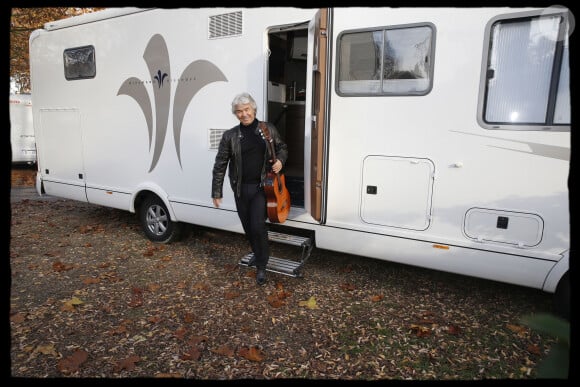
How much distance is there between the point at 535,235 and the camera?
3297 millimetres

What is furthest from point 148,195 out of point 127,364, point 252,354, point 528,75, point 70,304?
point 528,75

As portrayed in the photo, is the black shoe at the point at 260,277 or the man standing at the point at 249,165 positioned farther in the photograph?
the black shoe at the point at 260,277

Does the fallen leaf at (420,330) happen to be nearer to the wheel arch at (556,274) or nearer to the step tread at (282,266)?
the wheel arch at (556,274)

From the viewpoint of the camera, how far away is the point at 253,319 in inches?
147

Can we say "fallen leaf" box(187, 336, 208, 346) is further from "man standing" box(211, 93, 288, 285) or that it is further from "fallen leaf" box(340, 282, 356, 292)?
"fallen leaf" box(340, 282, 356, 292)

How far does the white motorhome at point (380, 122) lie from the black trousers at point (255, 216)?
25 centimetres

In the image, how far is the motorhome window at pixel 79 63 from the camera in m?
5.91

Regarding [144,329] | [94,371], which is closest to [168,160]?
[144,329]

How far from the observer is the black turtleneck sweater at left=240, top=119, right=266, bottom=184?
4.12m

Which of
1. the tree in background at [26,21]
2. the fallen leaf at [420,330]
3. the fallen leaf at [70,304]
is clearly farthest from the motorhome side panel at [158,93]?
the tree in background at [26,21]

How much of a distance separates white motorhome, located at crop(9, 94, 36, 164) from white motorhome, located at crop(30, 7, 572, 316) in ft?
32.4

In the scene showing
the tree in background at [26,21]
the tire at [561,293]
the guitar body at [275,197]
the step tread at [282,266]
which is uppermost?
the tree in background at [26,21]

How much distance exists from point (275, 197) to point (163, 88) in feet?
7.94

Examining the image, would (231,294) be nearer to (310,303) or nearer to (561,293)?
(310,303)
